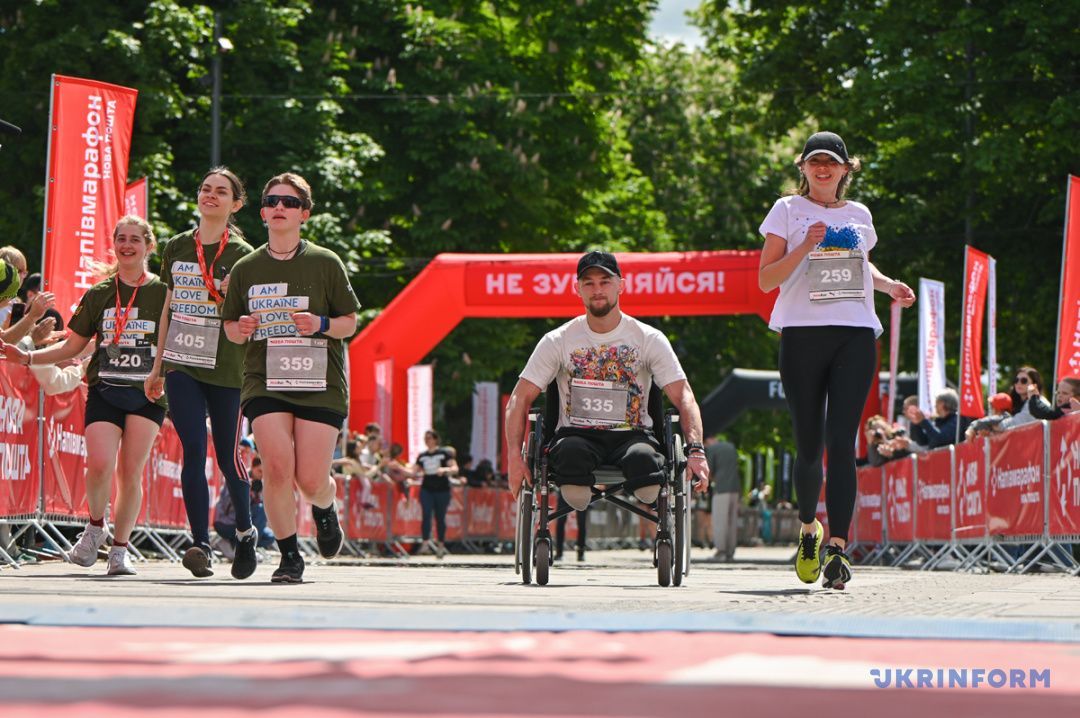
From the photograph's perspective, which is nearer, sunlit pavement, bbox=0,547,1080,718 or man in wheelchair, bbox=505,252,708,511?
sunlit pavement, bbox=0,547,1080,718

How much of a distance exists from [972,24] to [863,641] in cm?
2203

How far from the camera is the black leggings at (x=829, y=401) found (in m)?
6.35

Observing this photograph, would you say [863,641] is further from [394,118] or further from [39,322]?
[394,118]

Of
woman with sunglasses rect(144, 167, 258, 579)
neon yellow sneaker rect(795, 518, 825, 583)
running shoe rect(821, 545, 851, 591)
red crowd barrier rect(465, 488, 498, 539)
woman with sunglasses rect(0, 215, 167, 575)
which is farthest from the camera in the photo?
red crowd barrier rect(465, 488, 498, 539)

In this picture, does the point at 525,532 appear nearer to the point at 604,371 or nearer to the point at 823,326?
the point at 604,371

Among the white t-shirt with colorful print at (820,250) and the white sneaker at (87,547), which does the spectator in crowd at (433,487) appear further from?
the white t-shirt with colorful print at (820,250)

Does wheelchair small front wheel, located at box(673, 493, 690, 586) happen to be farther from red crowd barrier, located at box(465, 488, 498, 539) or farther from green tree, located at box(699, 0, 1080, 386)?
green tree, located at box(699, 0, 1080, 386)

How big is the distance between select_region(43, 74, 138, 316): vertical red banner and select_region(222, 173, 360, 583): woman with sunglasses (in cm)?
549

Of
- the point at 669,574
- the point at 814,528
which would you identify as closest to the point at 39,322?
the point at 669,574

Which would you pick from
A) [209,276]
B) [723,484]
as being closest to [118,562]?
[209,276]

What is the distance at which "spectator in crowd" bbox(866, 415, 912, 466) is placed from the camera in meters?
17.1

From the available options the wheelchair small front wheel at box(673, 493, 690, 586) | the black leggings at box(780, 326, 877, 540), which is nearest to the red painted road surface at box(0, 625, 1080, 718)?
the black leggings at box(780, 326, 877, 540)

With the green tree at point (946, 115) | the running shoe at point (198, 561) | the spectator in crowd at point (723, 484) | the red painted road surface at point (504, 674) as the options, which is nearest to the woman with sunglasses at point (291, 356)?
the running shoe at point (198, 561)

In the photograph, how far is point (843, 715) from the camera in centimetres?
213
